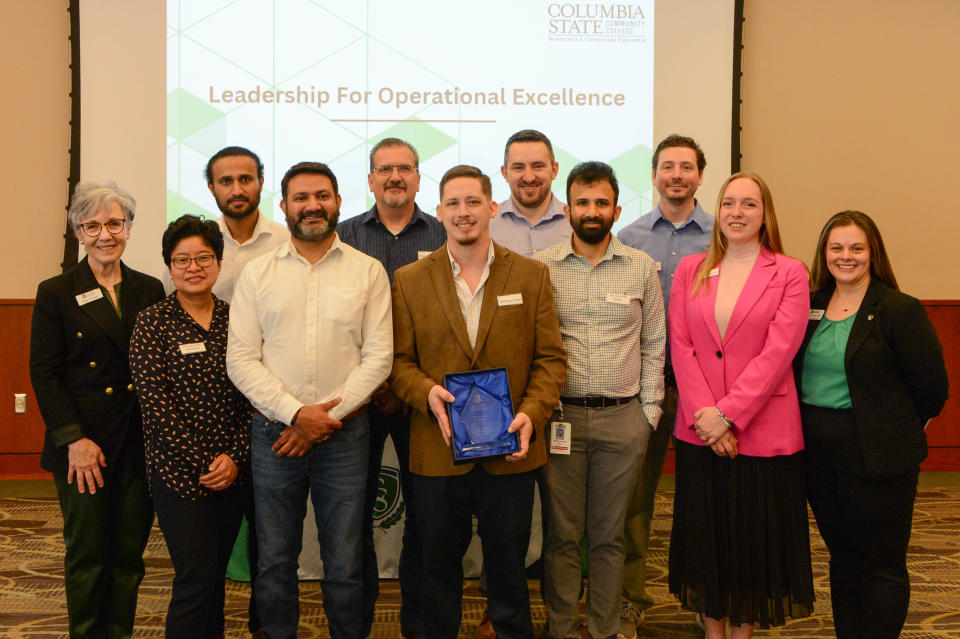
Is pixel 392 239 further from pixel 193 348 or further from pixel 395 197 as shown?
pixel 193 348

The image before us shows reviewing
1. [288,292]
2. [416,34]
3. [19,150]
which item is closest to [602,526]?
[288,292]

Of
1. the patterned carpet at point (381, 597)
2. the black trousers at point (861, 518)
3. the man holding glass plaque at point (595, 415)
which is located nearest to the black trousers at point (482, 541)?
the man holding glass plaque at point (595, 415)

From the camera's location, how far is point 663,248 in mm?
3359

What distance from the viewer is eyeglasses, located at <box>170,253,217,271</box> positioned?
2.49 metres

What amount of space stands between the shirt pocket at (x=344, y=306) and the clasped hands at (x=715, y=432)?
128 centimetres

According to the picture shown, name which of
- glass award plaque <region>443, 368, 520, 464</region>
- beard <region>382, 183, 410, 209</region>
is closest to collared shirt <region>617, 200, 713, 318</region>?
beard <region>382, 183, 410, 209</region>

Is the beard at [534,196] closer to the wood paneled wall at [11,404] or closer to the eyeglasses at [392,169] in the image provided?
the eyeglasses at [392,169]

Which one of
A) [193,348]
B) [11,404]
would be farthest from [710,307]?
[11,404]

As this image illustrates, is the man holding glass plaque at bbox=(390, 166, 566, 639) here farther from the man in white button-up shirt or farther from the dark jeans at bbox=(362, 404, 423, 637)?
the dark jeans at bbox=(362, 404, 423, 637)

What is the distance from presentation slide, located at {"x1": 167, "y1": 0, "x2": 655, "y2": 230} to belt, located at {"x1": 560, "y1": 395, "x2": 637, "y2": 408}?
2.41 meters

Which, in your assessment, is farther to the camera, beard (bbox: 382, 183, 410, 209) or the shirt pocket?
beard (bbox: 382, 183, 410, 209)

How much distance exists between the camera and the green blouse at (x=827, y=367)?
2537 millimetres

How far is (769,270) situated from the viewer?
8.48 ft

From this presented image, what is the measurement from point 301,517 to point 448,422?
26.6 inches
